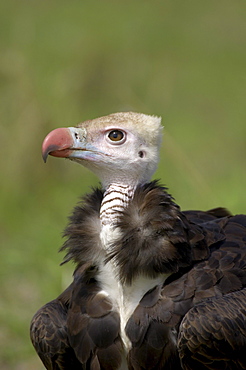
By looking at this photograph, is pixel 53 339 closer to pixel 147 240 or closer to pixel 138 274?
pixel 138 274

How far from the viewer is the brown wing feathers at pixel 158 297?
505 centimetres

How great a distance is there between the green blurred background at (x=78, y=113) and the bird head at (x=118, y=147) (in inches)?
94.3

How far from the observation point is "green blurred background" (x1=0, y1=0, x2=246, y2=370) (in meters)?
8.41

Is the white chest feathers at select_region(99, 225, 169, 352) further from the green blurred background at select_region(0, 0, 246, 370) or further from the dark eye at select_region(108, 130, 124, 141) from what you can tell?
the green blurred background at select_region(0, 0, 246, 370)

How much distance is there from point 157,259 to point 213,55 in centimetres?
1348

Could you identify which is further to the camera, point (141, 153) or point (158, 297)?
point (141, 153)

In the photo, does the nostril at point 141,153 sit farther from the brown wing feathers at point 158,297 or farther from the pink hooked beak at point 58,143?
the pink hooked beak at point 58,143

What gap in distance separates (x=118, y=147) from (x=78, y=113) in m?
5.76

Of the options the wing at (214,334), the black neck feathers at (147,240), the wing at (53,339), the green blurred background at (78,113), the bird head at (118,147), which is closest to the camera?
the wing at (214,334)

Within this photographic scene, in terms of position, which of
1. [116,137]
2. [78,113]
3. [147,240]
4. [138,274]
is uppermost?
[78,113]

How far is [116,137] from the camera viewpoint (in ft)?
17.5

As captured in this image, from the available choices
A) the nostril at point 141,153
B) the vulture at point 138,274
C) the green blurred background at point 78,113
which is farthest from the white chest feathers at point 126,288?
the green blurred background at point 78,113

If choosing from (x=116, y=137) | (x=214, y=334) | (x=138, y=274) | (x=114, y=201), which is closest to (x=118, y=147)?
(x=116, y=137)

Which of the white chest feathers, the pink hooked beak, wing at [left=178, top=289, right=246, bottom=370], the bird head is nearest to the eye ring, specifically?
the bird head
